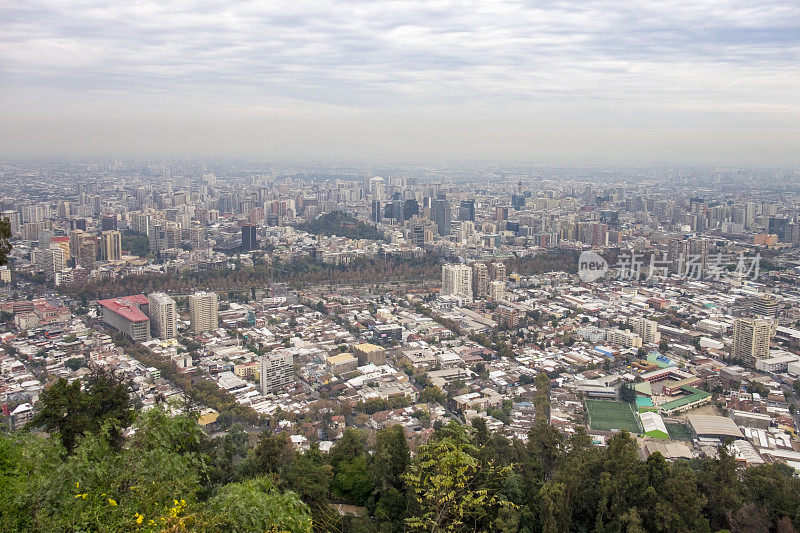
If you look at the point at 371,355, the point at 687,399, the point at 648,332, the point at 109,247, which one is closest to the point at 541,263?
the point at 648,332

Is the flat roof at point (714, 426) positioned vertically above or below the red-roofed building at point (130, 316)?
below

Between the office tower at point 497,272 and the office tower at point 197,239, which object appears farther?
the office tower at point 197,239

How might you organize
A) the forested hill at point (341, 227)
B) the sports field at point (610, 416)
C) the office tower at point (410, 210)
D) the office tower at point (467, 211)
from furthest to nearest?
the office tower at point (467, 211), the office tower at point (410, 210), the forested hill at point (341, 227), the sports field at point (610, 416)

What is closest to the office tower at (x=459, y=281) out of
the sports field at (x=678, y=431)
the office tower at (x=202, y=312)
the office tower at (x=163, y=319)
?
the office tower at (x=202, y=312)

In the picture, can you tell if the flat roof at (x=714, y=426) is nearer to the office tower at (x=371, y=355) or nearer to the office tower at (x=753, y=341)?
the office tower at (x=753, y=341)

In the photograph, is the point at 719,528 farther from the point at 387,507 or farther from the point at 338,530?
the point at 338,530

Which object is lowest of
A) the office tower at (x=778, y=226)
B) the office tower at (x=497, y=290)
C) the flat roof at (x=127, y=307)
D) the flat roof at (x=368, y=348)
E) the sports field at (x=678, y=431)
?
the sports field at (x=678, y=431)

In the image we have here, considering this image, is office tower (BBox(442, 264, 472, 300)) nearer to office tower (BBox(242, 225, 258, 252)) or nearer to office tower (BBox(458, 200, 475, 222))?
office tower (BBox(242, 225, 258, 252))
